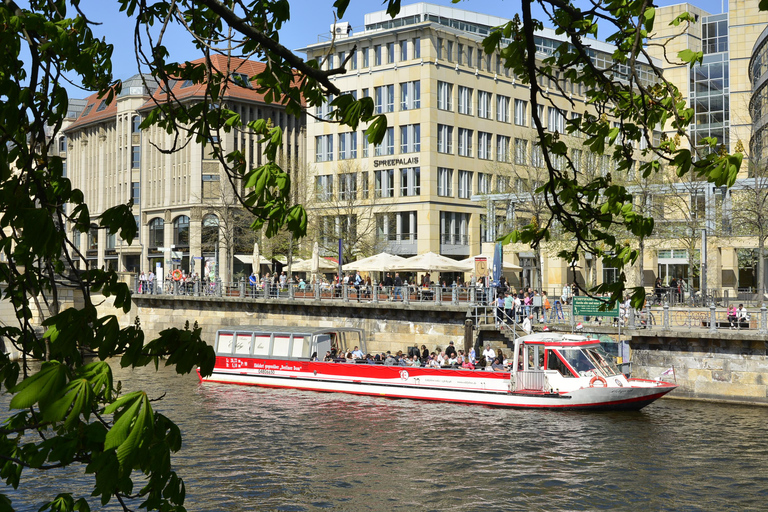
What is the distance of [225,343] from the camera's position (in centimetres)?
3478

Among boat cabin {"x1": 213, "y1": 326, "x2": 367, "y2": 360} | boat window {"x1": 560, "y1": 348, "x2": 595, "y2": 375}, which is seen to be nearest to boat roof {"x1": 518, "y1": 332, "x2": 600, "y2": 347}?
boat window {"x1": 560, "y1": 348, "x2": 595, "y2": 375}

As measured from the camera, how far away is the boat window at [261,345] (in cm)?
3356

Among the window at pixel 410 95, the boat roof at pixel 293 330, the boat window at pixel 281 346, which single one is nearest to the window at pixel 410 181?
the window at pixel 410 95

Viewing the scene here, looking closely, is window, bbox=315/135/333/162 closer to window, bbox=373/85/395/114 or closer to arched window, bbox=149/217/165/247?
window, bbox=373/85/395/114

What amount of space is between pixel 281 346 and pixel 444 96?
27.8 m

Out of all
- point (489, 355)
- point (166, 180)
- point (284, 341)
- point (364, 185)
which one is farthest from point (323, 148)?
point (489, 355)

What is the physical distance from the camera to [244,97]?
227 ft

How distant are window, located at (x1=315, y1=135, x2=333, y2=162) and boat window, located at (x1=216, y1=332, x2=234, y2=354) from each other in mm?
27316

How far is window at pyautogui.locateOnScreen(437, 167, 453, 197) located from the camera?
56.8 metres

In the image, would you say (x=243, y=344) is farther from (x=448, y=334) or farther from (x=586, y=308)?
(x=586, y=308)

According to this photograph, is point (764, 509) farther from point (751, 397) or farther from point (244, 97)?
point (244, 97)

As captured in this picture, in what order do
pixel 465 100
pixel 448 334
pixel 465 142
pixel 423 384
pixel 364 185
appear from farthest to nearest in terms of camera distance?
pixel 465 142, pixel 465 100, pixel 364 185, pixel 448 334, pixel 423 384

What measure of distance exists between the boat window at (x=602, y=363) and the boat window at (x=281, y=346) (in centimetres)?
1133

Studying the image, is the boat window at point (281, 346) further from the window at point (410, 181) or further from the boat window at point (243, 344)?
the window at point (410, 181)
